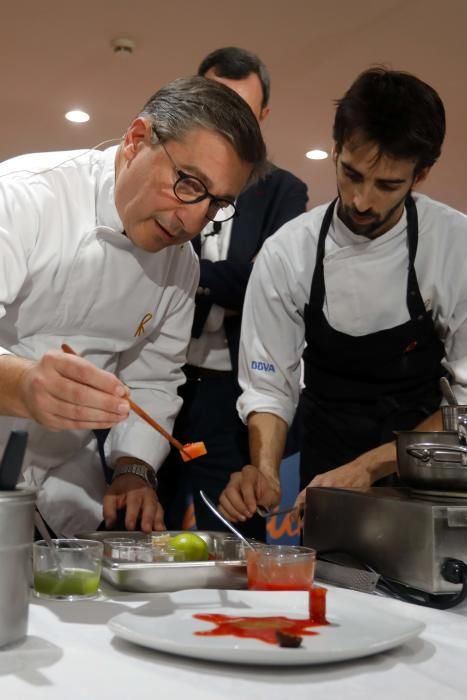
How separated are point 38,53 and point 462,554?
13.0 ft

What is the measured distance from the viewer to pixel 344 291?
193cm

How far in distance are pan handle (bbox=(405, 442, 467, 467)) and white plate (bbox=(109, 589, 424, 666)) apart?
25 cm

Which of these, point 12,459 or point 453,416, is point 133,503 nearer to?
point 453,416

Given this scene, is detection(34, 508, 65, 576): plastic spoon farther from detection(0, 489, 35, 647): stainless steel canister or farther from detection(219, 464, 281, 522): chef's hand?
detection(219, 464, 281, 522): chef's hand

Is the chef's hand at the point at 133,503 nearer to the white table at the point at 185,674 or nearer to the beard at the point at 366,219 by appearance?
the white table at the point at 185,674

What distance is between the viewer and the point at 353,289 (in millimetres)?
1928

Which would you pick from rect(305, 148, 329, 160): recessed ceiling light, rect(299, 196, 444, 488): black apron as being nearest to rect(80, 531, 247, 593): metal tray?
rect(299, 196, 444, 488): black apron

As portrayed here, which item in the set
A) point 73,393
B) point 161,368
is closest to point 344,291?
point 161,368

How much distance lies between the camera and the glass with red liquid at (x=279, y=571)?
105cm

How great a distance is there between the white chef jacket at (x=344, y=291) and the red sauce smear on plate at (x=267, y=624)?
1008 mm

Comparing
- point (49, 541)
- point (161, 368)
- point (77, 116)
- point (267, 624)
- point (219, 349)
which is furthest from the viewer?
point (77, 116)

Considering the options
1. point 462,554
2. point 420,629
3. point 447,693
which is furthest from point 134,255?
point 447,693

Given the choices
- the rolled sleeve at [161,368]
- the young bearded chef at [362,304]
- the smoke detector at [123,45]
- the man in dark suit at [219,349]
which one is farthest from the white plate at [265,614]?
the smoke detector at [123,45]

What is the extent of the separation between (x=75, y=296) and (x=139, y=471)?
38cm
